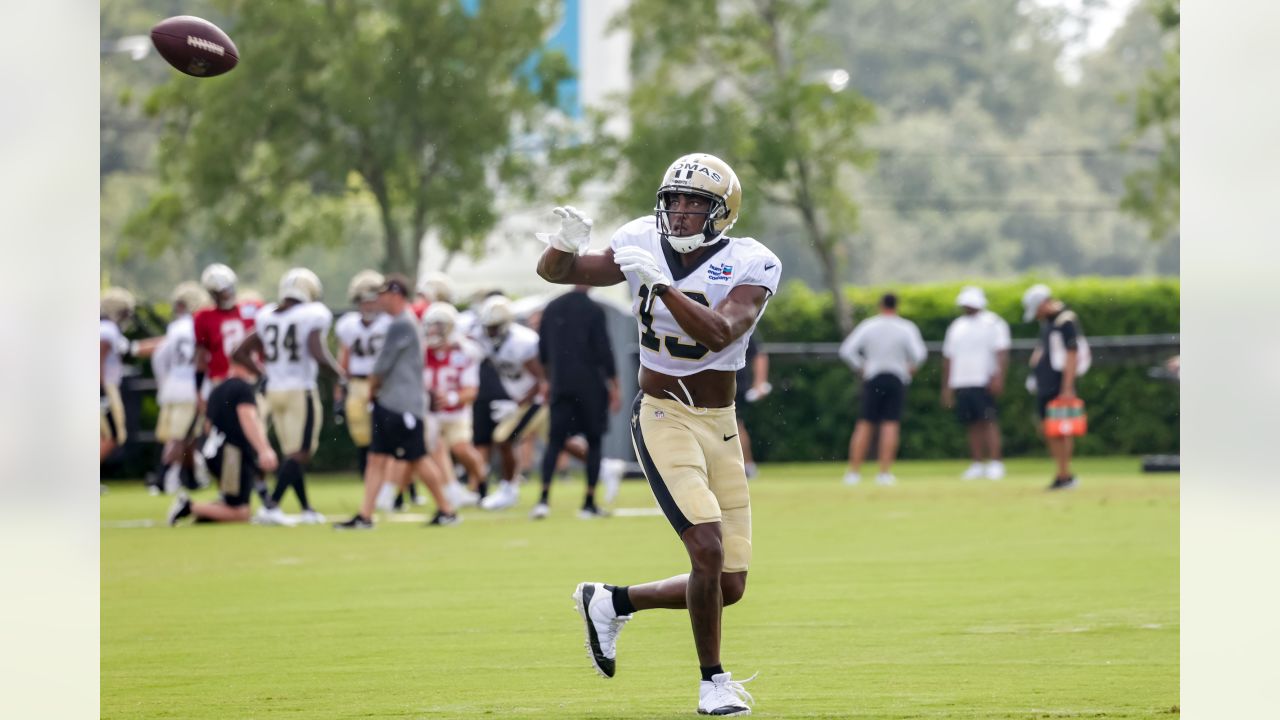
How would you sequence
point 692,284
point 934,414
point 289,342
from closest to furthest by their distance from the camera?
point 692,284 → point 289,342 → point 934,414

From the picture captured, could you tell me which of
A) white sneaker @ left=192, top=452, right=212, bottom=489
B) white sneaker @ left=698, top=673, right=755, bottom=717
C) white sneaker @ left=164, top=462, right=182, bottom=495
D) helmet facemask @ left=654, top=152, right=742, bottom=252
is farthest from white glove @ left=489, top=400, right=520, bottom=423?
white sneaker @ left=698, top=673, right=755, bottom=717

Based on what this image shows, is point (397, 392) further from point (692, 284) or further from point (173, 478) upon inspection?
point (692, 284)

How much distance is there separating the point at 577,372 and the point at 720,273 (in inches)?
361

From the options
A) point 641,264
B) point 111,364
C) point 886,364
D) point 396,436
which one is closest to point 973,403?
point 886,364

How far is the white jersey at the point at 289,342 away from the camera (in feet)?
51.1

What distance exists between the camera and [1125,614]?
9.39 metres

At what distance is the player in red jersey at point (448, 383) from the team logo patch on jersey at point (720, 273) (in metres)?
9.85

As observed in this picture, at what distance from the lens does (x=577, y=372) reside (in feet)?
52.6

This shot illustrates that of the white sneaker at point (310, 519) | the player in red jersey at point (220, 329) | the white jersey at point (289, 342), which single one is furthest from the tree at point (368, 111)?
the white jersey at point (289, 342)

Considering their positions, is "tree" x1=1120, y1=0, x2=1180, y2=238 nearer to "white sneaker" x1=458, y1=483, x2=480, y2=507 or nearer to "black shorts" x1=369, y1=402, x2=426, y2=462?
"white sneaker" x1=458, y1=483, x2=480, y2=507

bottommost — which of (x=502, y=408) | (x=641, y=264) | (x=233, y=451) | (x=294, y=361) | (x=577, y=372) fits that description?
(x=233, y=451)
